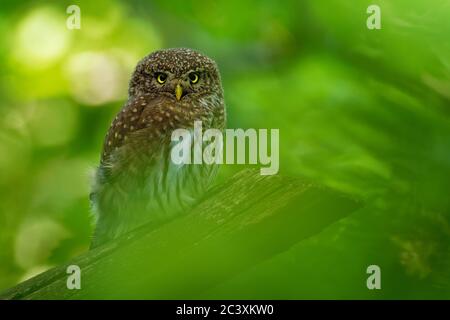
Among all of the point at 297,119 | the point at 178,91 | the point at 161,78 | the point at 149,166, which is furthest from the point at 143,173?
the point at 297,119

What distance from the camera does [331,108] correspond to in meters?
0.78

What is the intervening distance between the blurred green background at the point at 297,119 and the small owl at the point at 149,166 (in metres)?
0.14

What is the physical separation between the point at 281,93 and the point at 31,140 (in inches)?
45.6

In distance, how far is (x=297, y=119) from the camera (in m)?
0.89

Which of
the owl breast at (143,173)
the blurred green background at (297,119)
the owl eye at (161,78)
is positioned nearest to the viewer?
the blurred green background at (297,119)

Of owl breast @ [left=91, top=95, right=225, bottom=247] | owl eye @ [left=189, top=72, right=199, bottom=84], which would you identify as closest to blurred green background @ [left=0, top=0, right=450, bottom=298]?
owl breast @ [left=91, top=95, right=225, bottom=247]

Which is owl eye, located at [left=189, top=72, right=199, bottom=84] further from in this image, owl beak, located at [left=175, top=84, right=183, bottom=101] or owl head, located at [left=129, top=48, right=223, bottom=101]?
owl beak, located at [left=175, top=84, right=183, bottom=101]

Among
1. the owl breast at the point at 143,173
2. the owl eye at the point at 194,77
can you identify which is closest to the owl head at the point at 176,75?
the owl eye at the point at 194,77

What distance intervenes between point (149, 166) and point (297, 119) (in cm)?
162

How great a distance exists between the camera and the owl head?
275 centimetres

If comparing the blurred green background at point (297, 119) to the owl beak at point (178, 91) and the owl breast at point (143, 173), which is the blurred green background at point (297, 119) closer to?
the owl breast at point (143, 173)

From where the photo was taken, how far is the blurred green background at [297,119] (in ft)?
2.08

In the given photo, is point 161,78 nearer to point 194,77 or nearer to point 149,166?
point 194,77
